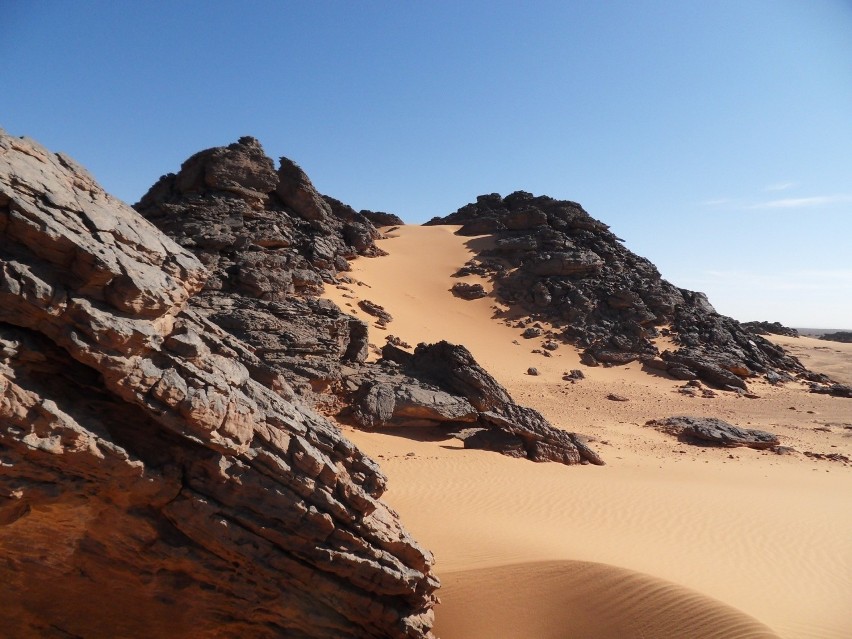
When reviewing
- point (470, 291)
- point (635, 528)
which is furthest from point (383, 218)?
point (635, 528)

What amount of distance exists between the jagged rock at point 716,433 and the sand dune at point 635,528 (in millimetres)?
650

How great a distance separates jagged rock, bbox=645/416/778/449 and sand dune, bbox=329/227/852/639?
0.65 metres

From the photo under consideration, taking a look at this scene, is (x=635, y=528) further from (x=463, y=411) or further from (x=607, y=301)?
(x=607, y=301)

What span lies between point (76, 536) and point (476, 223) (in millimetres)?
44221

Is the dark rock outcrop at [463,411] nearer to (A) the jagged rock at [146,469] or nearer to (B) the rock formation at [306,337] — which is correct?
(B) the rock formation at [306,337]

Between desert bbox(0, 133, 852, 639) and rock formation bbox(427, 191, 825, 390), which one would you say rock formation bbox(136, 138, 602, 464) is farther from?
rock formation bbox(427, 191, 825, 390)

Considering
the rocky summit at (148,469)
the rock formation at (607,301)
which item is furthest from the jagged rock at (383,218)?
the rocky summit at (148,469)

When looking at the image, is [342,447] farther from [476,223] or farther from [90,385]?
[476,223]

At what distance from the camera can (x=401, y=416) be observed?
1517cm

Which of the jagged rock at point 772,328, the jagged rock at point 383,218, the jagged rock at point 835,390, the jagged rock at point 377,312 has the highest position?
the jagged rock at point 383,218

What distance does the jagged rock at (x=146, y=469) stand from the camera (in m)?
4.84

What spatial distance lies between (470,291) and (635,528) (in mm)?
26619

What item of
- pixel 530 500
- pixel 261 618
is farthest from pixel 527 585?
pixel 530 500

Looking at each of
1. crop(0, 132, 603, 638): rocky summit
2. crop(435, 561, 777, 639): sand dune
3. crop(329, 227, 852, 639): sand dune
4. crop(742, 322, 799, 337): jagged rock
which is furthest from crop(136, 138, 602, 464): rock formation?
crop(742, 322, 799, 337): jagged rock
